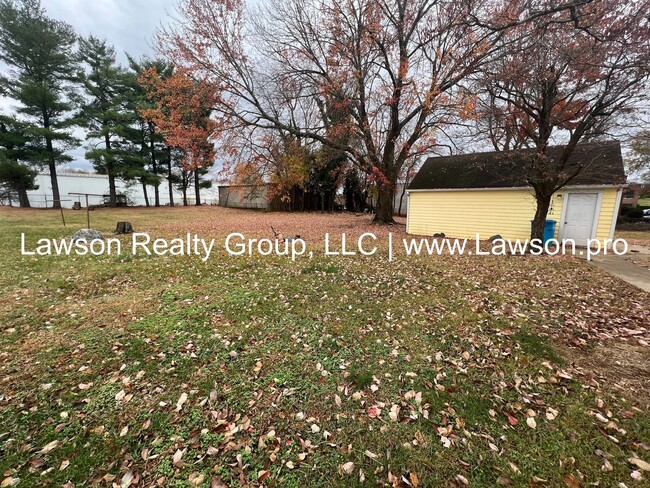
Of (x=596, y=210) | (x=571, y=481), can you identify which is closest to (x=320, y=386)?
(x=571, y=481)

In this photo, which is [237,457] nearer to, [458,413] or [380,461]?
[380,461]

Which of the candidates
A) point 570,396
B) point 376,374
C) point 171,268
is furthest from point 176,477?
point 171,268

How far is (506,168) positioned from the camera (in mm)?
10992

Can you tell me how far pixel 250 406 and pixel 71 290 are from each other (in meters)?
4.47

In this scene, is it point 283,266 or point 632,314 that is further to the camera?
point 283,266

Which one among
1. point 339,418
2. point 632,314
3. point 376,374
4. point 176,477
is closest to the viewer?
point 176,477

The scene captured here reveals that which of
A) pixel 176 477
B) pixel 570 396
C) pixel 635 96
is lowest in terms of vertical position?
pixel 176 477

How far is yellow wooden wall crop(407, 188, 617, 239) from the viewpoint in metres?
9.62

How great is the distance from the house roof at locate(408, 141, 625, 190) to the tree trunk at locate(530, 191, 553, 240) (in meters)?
0.84

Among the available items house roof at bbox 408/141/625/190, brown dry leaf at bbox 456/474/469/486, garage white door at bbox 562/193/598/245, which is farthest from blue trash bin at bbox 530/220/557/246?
brown dry leaf at bbox 456/474/469/486

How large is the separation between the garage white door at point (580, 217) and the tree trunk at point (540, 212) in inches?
95.4

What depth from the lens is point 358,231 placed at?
12.2 meters

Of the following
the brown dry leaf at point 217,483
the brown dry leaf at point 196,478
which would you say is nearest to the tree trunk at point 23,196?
the brown dry leaf at point 196,478

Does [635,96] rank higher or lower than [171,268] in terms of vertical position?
higher
